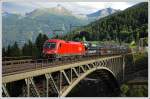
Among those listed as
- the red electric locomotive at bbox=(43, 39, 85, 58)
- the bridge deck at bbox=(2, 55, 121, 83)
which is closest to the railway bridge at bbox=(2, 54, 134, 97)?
the bridge deck at bbox=(2, 55, 121, 83)

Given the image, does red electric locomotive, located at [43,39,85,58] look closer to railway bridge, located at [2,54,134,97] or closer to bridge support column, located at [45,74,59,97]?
railway bridge, located at [2,54,134,97]

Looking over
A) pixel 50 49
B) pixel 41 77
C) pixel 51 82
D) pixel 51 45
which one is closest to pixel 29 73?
pixel 41 77

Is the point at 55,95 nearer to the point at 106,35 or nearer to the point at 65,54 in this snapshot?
the point at 65,54

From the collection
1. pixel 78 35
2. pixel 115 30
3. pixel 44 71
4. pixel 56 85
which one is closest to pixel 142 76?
pixel 78 35

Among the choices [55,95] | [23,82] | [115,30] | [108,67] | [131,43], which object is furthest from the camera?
[115,30]

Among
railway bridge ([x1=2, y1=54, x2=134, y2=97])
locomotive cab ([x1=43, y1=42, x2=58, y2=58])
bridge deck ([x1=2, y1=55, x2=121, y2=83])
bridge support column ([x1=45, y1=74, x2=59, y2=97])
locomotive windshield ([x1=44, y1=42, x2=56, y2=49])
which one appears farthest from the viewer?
locomotive windshield ([x1=44, y1=42, x2=56, y2=49])

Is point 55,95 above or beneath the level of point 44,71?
beneath

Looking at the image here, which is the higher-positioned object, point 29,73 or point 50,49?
point 50,49

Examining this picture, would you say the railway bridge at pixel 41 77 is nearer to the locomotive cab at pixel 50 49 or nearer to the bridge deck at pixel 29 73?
the bridge deck at pixel 29 73

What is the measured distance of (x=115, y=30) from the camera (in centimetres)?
7244

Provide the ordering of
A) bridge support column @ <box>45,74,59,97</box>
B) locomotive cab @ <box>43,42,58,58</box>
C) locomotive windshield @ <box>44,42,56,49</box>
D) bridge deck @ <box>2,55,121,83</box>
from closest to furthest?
1. bridge deck @ <box>2,55,121,83</box>
2. bridge support column @ <box>45,74,59,97</box>
3. locomotive cab @ <box>43,42,58,58</box>
4. locomotive windshield @ <box>44,42,56,49</box>

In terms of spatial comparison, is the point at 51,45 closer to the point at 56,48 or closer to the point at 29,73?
the point at 56,48

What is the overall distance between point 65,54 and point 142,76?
78.8 ft

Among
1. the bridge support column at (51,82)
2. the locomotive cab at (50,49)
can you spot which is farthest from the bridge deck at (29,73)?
the locomotive cab at (50,49)
